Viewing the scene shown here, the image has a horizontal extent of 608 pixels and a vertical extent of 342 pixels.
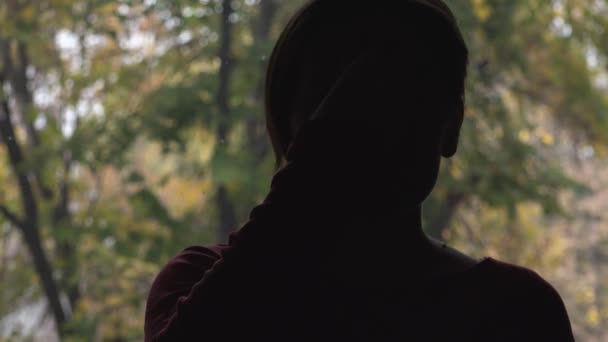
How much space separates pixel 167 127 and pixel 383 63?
343 centimetres

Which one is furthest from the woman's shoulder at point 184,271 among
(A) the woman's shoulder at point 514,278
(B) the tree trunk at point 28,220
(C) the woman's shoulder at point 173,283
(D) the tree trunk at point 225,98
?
(B) the tree trunk at point 28,220

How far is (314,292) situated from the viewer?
745 mm

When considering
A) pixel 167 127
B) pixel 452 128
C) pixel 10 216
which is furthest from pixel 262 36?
pixel 452 128

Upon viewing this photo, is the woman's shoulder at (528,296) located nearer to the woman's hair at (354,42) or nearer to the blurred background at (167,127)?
the woman's hair at (354,42)

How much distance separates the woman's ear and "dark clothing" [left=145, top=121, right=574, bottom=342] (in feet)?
0.32

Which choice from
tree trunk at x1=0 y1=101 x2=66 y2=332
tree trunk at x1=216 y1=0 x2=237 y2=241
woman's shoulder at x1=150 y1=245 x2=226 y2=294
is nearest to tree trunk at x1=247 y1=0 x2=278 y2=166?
tree trunk at x1=216 y1=0 x2=237 y2=241

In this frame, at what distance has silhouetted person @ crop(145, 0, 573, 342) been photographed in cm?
73

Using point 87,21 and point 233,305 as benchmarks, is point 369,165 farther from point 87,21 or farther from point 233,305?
point 87,21

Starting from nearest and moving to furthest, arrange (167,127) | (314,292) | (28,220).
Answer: (314,292)
(167,127)
(28,220)

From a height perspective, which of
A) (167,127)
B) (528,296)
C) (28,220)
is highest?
(528,296)

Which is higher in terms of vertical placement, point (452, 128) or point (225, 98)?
point (452, 128)

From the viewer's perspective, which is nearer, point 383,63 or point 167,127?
point 383,63

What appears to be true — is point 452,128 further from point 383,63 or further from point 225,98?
point 225,98

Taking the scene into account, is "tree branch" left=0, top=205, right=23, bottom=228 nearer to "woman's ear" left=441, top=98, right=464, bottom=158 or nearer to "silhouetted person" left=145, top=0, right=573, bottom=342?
"silhouetted person" left=145, top=0, right=573, bottom=342
